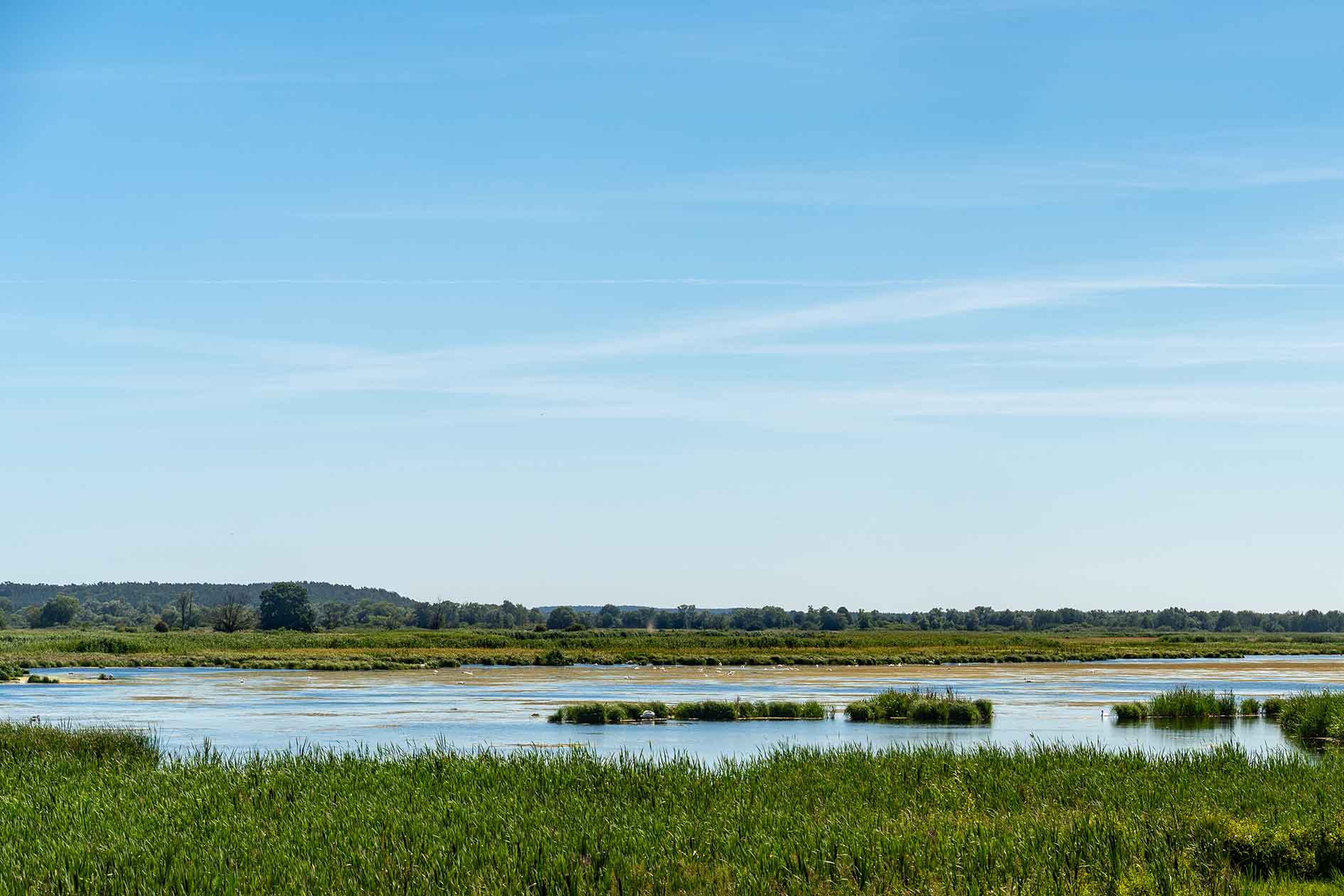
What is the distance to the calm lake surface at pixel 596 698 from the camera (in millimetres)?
37938

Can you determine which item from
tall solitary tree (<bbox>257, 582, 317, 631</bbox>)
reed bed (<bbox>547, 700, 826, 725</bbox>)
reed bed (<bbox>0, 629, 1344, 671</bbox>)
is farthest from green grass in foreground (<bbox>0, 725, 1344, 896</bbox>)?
tall solitary tree (<bbox>257, 582, 317, 631</bbox>)

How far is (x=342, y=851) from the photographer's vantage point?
A: 18766mm

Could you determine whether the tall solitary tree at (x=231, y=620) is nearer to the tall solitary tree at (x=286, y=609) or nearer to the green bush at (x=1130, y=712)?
the tall solitary tree at (x=286, y=609)

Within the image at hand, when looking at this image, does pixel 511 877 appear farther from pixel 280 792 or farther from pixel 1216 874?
pixel 1216 874

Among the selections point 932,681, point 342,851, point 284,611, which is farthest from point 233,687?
point 284,611

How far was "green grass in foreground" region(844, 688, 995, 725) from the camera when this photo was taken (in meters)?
44.9

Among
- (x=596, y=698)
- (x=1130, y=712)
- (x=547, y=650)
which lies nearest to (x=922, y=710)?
(x=1130, y=712)

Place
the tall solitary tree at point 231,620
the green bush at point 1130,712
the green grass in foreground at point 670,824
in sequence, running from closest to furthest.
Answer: the green grass in foreground at point 670,824, the green bush at point 1130,712, the tall solitary tree at point 231,620

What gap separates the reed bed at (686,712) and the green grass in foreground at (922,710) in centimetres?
147

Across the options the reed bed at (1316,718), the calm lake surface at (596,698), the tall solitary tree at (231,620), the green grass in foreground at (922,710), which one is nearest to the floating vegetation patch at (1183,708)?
the calm lake surface at (596,698)

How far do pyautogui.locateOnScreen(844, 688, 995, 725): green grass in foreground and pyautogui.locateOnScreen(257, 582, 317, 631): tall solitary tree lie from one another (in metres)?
115

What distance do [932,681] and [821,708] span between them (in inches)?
899

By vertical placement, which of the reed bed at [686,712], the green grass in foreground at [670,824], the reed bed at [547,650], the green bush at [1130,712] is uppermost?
the green grass in foreground at [670,824]

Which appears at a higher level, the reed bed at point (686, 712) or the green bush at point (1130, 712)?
the green bush at point (1130, 712)
